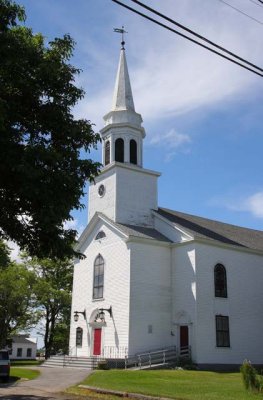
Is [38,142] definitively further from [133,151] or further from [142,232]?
[133,151]

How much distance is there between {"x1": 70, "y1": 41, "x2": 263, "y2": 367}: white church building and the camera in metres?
31.2

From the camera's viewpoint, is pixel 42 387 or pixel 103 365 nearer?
pixel 42 387

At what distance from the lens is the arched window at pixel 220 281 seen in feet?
108

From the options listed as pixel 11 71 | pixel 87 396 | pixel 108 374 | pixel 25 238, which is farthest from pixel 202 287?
pixel 11 71

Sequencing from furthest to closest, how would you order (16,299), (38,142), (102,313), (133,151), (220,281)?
(16,299) < (133,151) < (220,281) < (102,313) < (38,142)

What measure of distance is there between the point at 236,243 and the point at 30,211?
2524 centimetres

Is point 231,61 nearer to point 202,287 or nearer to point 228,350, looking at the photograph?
point 202,287

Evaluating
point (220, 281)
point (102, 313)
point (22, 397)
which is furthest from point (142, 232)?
point (22, 397)

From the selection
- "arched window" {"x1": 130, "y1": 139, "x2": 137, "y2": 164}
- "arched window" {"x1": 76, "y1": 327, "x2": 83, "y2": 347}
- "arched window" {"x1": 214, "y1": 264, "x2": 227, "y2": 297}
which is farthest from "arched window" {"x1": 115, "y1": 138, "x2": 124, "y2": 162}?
"arched window" {"x1": 76, "y1": 327, "x2": 83, "y2": 347}

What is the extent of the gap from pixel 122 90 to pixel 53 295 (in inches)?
800

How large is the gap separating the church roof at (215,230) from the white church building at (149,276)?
8.0 inches

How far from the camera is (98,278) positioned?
115ft

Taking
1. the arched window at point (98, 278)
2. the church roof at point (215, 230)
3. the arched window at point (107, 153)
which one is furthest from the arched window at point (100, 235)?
the arched window at point (107, 153)

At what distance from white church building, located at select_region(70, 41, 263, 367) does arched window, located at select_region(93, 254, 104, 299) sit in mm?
74
